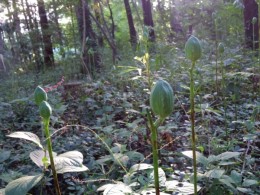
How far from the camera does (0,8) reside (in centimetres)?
1140

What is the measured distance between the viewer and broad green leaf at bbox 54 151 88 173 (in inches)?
33.0

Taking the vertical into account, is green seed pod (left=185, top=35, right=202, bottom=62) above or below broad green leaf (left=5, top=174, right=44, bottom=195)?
above

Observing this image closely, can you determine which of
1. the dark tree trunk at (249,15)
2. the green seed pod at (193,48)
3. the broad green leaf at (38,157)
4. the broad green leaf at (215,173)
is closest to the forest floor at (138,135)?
the broad green leaf at (215,173)

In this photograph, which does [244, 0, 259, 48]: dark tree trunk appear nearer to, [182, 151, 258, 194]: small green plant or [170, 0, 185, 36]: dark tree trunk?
[182, 151, 258, 194]: small green plant

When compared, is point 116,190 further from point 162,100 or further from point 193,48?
point 193,48

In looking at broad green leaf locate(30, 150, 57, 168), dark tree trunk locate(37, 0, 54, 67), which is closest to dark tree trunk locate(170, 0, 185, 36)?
dark tree trunk locate(37, 0, 54, 67)

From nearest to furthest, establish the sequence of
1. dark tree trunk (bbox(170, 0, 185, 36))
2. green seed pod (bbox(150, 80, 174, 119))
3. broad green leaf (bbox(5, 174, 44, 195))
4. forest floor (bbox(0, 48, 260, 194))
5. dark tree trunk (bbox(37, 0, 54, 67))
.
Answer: green seed pod (bbox(150, 80, 174, 119))
broad green leaf (bbox(5, 174, 44, 195))
forest floor (bbox(0, 48, 260, 194))
dark tree trunk (bbox(37, 0, 54, 67))
dark tree trunk (bbox(170, 0, 185, 36))

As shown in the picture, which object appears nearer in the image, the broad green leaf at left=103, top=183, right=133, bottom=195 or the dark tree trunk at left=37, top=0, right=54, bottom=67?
the broad green leaf at left=103, top=183, right=133, bottom=195

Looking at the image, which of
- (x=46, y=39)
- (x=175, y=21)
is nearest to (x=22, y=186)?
(x=46, y=39)

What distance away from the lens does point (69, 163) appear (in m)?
0.84

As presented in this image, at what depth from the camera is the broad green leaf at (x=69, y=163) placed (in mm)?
838

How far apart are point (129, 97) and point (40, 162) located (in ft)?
6.52

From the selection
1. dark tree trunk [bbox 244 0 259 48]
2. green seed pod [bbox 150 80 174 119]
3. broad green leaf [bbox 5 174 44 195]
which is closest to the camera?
Answer: green seed pod [bbox 150 80 174 119]

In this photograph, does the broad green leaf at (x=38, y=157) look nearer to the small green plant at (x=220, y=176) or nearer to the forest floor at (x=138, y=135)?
the forest floor at (x=138, y=135)
